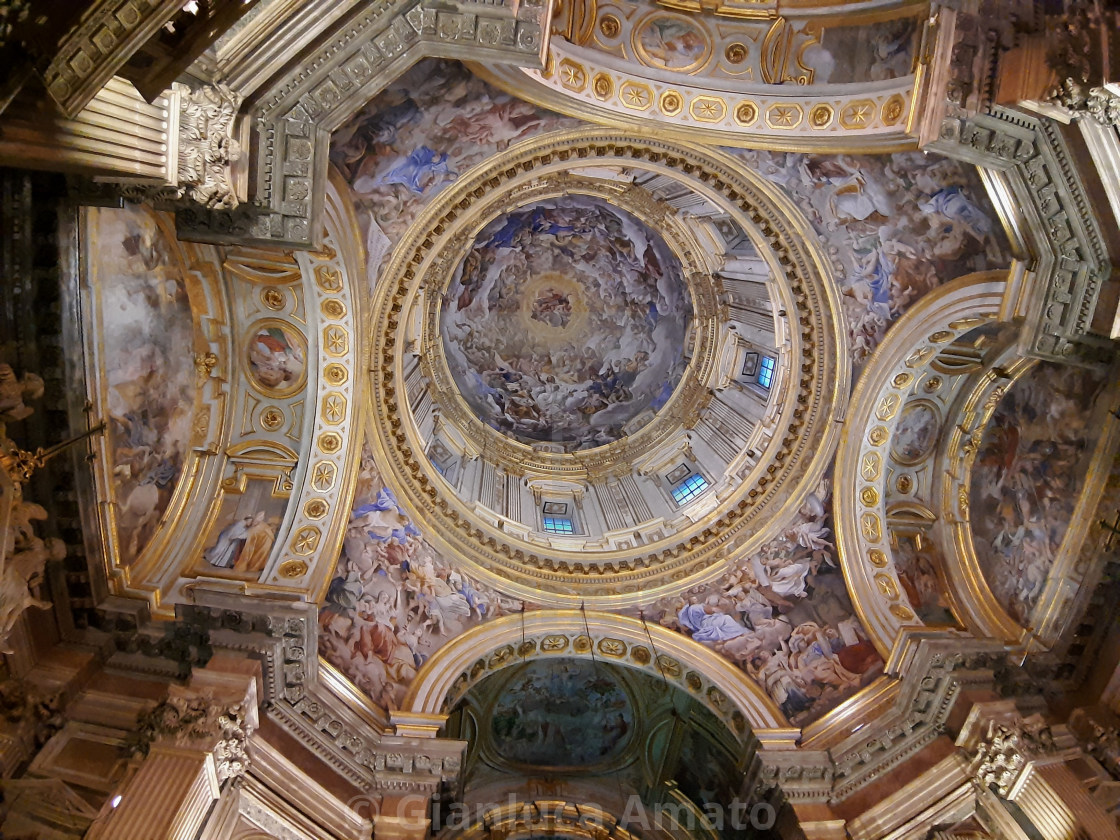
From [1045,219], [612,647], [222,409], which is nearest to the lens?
[1045,219]

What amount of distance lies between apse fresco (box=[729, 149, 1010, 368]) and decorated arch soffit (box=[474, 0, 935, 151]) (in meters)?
0.58

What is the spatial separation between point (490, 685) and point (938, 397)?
10164 mm

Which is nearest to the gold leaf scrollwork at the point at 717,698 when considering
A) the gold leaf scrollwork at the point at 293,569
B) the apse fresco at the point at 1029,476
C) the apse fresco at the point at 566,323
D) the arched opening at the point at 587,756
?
the arched opening at the point at 587,756

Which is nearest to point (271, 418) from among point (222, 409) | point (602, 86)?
point (222, 409)

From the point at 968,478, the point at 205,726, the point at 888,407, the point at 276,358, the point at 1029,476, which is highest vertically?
the point at 888,407

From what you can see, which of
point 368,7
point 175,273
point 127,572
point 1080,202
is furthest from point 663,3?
point 127,572

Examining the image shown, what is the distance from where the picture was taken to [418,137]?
12188mm

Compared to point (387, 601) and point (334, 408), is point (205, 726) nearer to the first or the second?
point (387, 601)

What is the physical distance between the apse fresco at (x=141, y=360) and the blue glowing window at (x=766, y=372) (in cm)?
1080

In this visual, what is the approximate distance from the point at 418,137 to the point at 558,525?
28.2 ft

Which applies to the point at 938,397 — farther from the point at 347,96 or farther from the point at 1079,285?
the point at 347,96

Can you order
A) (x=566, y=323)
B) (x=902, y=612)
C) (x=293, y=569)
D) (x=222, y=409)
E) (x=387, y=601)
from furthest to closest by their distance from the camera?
(x=566, y=323) < (x=902, y=612) < (x=387, y=601) < (x=222, y=409) < (x=293, y=569)

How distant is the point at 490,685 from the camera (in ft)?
51.1

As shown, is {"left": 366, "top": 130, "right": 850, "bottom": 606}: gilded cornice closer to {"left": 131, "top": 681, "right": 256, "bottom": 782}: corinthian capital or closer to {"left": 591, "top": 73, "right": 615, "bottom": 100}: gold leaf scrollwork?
{"left": 591, "top": 73, "right": 615, "bottom": 100}: gold leaf scrollwork
